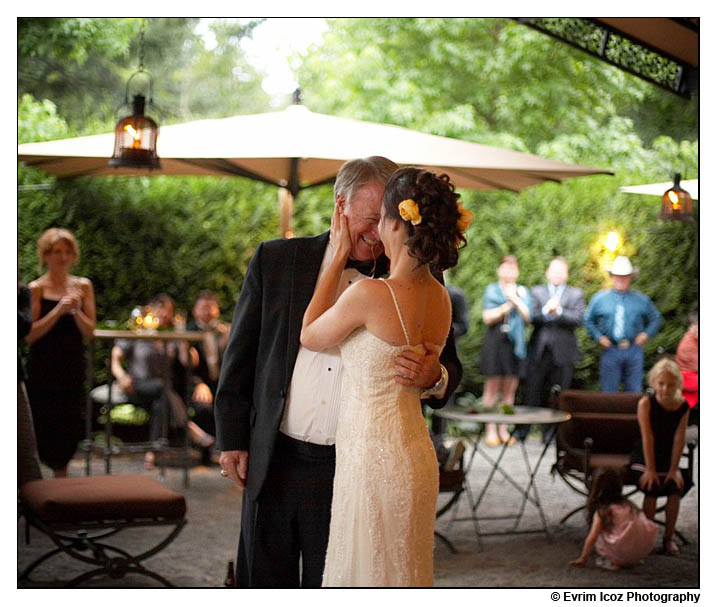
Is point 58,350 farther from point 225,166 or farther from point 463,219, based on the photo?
point 463,219

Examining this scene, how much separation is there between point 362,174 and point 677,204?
5.02m

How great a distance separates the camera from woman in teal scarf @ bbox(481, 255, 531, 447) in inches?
382

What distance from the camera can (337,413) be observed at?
2943 millimetres

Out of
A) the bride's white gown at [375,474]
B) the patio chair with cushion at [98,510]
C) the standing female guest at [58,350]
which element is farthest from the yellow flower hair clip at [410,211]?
the standing female guest at [58,350]

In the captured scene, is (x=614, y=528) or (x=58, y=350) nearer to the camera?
(x=614, y=528)

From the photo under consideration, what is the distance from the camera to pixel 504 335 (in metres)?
9.80

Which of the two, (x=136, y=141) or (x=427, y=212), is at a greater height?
(x=136, y=141)

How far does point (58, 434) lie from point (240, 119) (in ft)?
7.79

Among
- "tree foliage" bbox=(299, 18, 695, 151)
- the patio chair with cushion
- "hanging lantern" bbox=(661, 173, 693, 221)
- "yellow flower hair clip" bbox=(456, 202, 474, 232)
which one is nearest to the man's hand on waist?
"yellow flower hair clip" bbox=(456, 202, 474, 232)

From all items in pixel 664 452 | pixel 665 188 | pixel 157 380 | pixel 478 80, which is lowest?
pixel 157 380

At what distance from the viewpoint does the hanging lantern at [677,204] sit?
715 centimetres

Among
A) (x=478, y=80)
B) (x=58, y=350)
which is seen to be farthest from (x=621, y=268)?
(x=478, y=80)
